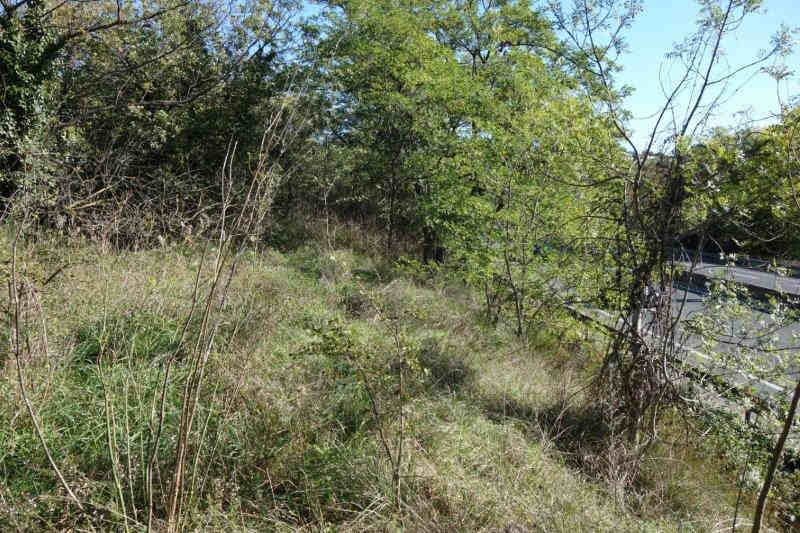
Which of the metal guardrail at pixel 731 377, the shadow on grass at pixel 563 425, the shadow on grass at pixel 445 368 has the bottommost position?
the shadow on grass at pixel 563 425

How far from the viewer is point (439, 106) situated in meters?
9.05

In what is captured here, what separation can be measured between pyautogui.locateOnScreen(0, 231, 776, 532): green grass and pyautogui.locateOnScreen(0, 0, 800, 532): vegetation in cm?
2

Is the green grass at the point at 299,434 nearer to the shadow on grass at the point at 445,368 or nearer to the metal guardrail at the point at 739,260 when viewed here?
the shadow on grass at the point at 445,368

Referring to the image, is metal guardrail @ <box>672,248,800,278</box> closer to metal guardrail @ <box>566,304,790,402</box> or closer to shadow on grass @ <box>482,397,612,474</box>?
metal guardrail @ <box>566,304,790,402</box>

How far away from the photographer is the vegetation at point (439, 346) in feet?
7.37

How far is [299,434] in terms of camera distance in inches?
109

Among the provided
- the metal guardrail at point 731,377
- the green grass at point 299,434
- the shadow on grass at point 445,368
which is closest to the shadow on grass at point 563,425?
the green grass at point 299,434

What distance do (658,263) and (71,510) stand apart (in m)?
4.00

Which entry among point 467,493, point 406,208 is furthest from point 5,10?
point 467,493

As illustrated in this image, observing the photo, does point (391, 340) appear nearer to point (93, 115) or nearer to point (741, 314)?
point (741, 314)

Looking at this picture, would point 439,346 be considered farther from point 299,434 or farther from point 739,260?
point 739,260

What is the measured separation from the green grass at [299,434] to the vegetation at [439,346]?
0.07 feet

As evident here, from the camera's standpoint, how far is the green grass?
7.22ft

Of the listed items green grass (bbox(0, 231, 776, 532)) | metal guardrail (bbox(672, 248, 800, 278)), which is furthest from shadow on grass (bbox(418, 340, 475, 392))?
metal guardrail (bbox(672, 248, 800, 278))
